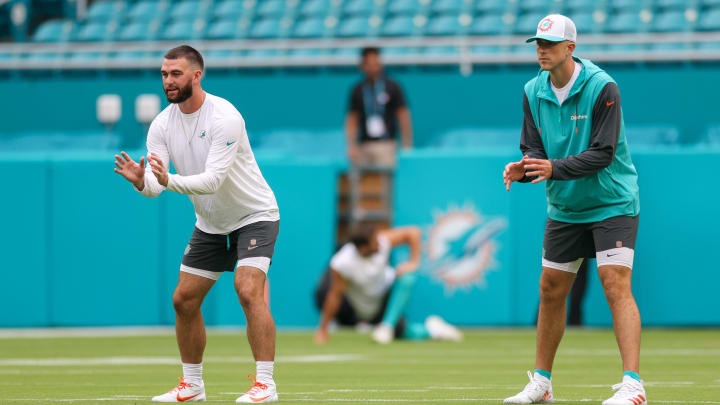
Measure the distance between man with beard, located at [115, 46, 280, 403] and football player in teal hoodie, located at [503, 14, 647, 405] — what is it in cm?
151

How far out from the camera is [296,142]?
16750 millimetres

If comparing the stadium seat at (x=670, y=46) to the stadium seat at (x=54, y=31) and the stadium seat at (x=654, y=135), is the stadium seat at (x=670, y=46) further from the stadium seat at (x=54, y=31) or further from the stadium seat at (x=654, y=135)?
the stadium seat at (x=54, y=31)

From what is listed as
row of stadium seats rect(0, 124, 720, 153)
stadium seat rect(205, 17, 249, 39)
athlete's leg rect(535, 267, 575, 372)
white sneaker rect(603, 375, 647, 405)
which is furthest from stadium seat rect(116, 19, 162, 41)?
white sneaker rect(603, 375, 647, 405)

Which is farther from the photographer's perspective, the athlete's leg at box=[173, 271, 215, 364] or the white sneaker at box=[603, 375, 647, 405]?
the athlete's leg at box=[173, 271, 215, 364]

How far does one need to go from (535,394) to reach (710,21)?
11908mm

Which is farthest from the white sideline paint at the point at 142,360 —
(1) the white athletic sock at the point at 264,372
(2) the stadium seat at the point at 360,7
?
(2) the stadium seat at the point at 360,7

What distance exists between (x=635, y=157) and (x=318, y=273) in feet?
12.9

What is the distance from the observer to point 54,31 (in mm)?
20406

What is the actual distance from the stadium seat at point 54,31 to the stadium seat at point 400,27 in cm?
555

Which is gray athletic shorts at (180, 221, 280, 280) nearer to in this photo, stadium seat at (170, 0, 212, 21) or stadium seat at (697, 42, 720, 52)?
stadium seat at (697, 42, 720, 52)

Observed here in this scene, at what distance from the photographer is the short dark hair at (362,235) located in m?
12.4

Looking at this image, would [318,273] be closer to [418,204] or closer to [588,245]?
[418,204]

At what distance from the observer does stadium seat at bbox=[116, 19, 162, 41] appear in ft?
65.1

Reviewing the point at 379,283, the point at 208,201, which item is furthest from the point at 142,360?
the point at 208,201
